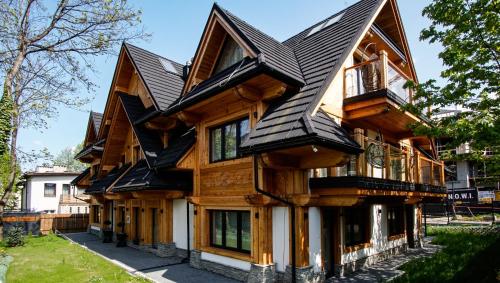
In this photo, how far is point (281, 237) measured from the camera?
9102mm

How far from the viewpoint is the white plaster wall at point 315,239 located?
885 centimetres

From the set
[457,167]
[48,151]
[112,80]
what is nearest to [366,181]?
[48,151]

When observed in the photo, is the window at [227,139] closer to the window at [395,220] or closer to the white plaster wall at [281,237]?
the white plaster wall at [281,237]

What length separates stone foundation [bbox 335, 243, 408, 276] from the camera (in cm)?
992

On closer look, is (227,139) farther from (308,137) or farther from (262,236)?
(308,137)

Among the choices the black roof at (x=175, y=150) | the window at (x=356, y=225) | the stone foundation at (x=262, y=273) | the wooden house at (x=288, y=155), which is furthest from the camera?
the black roof at (x=175, y=150)

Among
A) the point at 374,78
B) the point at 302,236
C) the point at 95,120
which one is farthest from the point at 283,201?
the point at 95,120

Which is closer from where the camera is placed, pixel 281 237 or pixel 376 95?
pixel 281 237

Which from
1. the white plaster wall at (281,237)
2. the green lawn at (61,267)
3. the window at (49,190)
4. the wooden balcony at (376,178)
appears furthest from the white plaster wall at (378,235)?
the window at (49,190)

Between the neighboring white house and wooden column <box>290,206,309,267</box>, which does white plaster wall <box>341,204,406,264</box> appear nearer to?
wooden column <box>290,206,309,267</box>

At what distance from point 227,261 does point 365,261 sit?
4.64m

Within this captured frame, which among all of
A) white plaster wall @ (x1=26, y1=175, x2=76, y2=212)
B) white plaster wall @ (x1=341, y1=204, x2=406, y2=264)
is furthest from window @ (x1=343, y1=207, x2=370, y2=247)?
white plaster wall @ (x1=26, y1=175, x2=76, y2=212)

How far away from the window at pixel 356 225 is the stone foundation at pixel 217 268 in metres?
3.43

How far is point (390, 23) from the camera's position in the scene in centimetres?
1385
